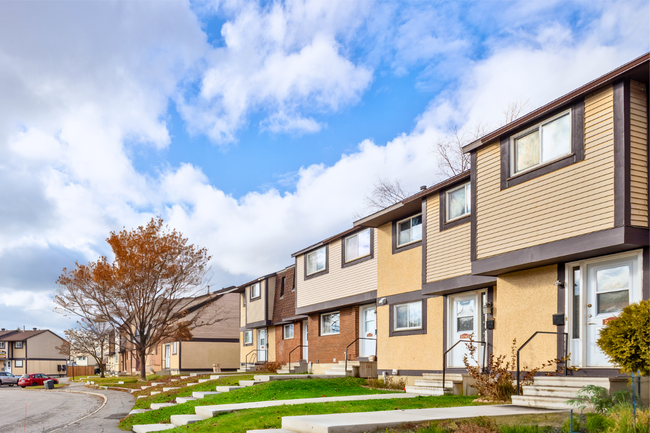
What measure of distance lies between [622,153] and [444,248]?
269 inches

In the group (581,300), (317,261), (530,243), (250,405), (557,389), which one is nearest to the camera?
(557,389)

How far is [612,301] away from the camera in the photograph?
11938 millimetres

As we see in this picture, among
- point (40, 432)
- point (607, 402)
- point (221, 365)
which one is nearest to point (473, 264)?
Result: point (607, 402)

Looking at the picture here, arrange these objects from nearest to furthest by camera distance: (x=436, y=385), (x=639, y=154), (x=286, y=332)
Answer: (x=639, y=154) → (x=436, y=385) → (x=286, y=332)

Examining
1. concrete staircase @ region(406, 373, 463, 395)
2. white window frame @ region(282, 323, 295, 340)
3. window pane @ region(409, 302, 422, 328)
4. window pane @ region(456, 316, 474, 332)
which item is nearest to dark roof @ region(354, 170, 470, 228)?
window pane @ region(409, 302, 422, 328)

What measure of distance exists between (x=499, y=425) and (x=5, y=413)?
2032 cm

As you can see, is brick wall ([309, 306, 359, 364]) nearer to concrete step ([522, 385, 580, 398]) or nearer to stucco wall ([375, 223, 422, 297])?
stucco wall ([375, 223, 422, 297])

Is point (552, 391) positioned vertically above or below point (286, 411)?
above

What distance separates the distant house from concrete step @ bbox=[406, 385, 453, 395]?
91.0 meters

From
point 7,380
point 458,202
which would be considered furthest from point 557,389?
point 7,380

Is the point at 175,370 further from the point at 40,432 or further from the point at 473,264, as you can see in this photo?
→ the point at 473,264

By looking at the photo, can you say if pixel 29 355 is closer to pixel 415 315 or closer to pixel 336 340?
pixel 336 340

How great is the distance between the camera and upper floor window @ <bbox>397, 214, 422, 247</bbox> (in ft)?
64.3

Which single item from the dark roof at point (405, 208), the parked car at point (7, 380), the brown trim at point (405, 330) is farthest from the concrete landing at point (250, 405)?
the parked car at point (7, 380)
